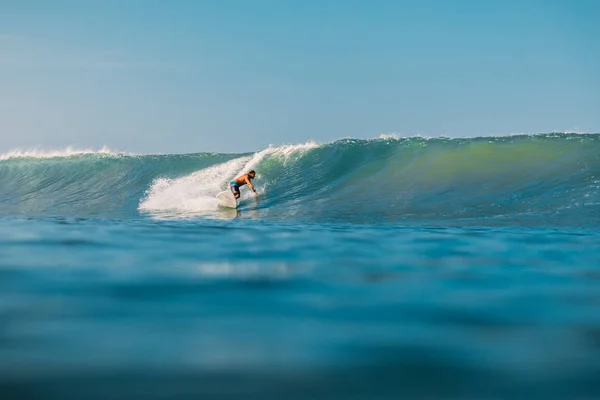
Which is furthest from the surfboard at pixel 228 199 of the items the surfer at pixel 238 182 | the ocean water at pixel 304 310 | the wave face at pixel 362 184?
the ocean water at pixel 304 310

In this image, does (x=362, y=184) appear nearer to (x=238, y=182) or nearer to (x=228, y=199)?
(x=238, y=182)

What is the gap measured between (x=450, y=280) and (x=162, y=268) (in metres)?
2.18

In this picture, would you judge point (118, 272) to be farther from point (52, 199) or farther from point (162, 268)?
point (52, 199)

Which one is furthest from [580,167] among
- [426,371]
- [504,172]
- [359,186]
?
[426,371]

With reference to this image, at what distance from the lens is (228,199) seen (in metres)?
13.6

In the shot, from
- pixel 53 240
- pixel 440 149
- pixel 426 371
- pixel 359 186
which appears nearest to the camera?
pixel 426 371

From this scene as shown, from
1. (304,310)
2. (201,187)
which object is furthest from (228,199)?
(304,310)

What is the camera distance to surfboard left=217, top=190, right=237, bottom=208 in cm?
1352

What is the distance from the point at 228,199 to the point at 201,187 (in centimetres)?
399

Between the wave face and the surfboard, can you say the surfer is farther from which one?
the wave face

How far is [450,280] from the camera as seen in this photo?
4.18 meters

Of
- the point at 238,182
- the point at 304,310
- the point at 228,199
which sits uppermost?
Result: the point at 238,182

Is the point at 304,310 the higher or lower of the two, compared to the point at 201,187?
lower

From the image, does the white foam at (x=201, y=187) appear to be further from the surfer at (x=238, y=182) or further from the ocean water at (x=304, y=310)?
the ocean water at (x=304, y=310)
